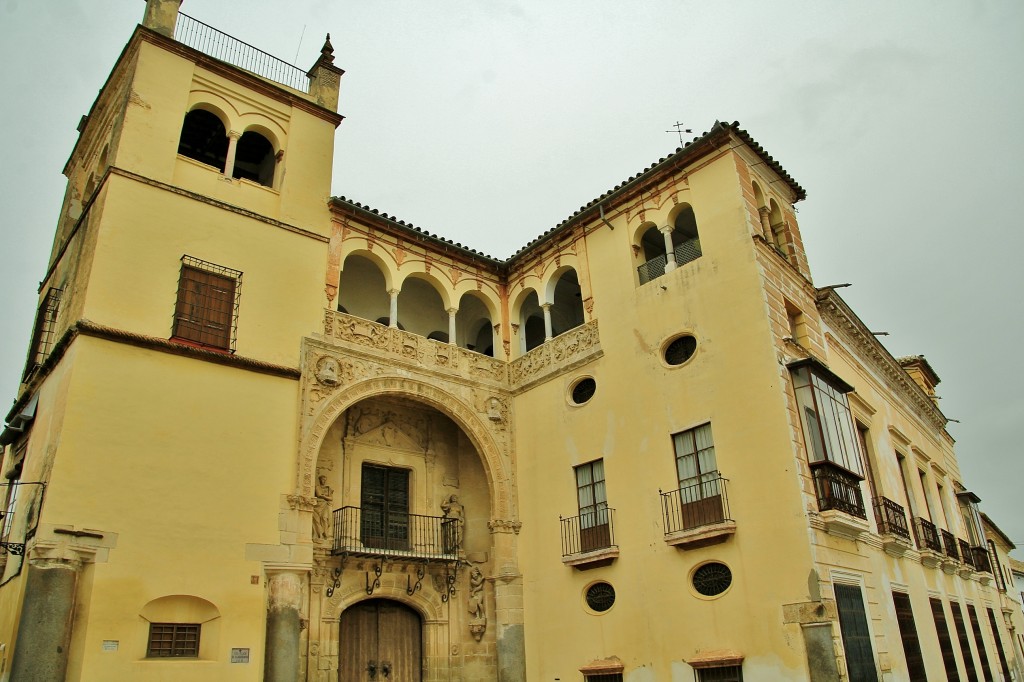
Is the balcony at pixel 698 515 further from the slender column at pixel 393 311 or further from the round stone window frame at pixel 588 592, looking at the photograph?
the slender column at pixel 393 311

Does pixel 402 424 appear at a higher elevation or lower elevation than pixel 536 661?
higher

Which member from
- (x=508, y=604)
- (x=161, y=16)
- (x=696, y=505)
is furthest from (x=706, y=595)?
(x=161, y=16)

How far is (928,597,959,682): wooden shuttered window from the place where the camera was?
15.4 metres

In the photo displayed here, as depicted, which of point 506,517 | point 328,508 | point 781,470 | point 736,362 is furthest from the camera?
point 506,517

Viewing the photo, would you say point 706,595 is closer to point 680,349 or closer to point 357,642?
point 680,349

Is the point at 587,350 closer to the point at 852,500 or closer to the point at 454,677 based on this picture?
the point at 852,500

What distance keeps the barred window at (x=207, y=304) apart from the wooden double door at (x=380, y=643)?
19.2ft

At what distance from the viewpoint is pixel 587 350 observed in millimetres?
16797

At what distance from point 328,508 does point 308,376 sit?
268cm

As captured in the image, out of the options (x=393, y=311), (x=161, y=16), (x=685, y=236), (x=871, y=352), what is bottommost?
(x=871, y=352)

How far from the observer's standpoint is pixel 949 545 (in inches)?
743

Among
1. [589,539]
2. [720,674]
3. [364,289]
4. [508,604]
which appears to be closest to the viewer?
[720,674]

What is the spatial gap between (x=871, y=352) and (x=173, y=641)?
16147 millimetres

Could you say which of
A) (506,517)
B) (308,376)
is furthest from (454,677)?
(308,376)
